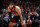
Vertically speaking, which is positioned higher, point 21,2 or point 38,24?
point 21,2

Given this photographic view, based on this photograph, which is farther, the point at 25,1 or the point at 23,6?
the point at 25,1

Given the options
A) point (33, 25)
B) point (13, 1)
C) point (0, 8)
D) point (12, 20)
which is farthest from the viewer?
point (13, 1)

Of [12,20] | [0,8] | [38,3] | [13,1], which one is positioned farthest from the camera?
[38,3]

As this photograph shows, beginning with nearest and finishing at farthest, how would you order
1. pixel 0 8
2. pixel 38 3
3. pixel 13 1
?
pixel 0 8 → pixel 13 1 → pixel 38 3

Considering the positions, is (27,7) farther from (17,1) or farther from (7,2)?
(7,2)

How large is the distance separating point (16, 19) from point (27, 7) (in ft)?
4.75

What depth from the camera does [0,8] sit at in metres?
2.74

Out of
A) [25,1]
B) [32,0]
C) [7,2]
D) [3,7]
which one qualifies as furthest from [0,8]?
[32,0]

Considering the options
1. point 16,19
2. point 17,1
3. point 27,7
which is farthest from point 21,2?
point 16,19

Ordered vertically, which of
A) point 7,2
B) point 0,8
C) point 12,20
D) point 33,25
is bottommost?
point 33,25

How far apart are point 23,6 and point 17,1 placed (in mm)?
353

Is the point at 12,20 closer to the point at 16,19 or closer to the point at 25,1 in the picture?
the point at 16,19

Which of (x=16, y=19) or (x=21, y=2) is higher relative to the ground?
(x=21, y=2)

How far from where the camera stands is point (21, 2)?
305cm
